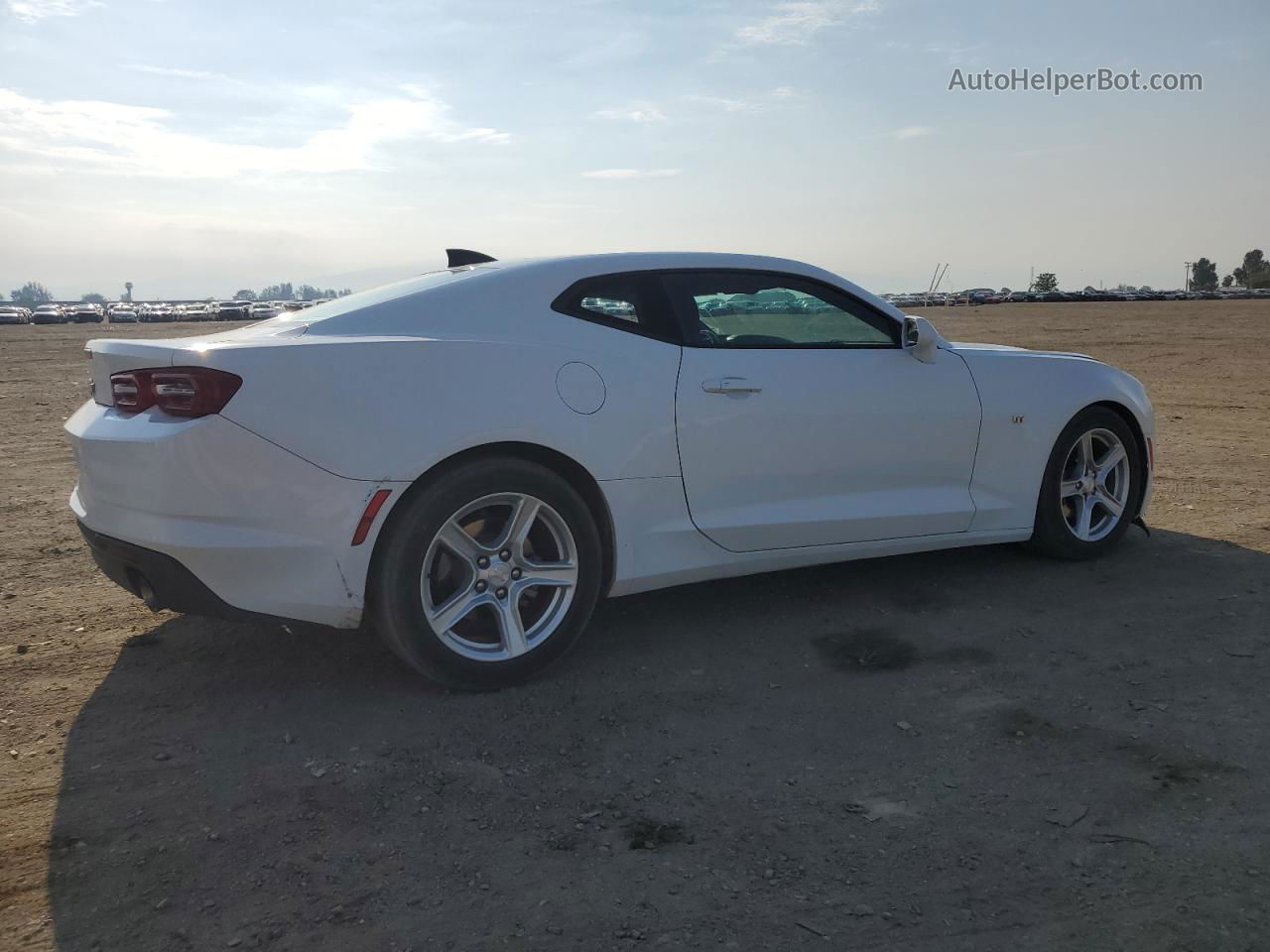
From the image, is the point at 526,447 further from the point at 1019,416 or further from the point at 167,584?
the point at 1019,416

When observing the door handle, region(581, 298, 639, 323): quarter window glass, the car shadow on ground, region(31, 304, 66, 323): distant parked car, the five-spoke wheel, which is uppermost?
region(31, 304, 66, 323): distant parked car

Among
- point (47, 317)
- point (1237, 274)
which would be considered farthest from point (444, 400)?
point (1237, 274)

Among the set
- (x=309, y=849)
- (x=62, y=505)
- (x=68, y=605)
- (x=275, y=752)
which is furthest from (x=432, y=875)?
(x=62, y=505)

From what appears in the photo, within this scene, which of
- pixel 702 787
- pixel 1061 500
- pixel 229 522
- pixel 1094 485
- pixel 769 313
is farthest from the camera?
pixel 1094 485

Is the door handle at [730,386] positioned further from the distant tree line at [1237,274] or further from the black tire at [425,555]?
the distant tree line at [1237,274]

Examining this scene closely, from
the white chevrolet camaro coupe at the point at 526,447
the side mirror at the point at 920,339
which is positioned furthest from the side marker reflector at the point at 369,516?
the side mirror at the point at 920,339

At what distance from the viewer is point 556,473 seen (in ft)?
13.2

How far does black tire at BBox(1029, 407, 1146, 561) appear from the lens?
5.42 metres

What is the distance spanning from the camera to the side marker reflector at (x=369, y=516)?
12.0ft

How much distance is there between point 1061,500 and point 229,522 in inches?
155

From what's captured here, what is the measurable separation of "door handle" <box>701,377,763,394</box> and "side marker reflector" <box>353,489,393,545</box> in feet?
4.44

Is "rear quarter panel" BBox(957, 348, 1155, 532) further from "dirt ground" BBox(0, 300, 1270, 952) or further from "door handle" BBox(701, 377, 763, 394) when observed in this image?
"door handle" BBox(701, 377, 763, 394)

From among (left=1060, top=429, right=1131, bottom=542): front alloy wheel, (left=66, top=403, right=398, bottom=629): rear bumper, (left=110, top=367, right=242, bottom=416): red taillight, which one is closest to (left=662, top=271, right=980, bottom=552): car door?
(left=1060, top=429, right=1131, bottom=542): front alloy wheel

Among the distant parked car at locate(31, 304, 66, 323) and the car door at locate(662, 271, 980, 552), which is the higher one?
the distant parked car at locate(31, 304, 66, 323)
